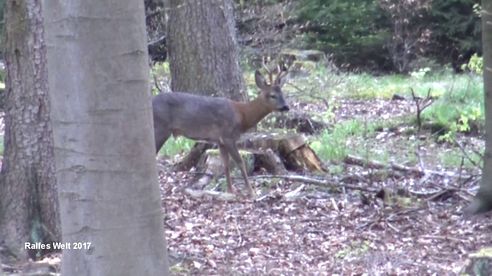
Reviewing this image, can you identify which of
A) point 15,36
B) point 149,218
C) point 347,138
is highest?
point 15,36

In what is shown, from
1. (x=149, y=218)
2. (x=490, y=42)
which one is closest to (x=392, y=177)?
(x=490, y=42)

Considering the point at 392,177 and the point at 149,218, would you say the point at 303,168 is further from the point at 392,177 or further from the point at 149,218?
the point at 149,218

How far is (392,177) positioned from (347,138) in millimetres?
3183

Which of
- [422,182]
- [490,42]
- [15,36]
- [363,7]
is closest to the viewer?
[15,36]

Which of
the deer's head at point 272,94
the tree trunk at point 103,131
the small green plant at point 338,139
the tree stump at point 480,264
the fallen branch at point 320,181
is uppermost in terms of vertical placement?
the tree trunk at point 103,131

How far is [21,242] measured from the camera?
267 inches

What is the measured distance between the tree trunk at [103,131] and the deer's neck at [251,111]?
7.01m

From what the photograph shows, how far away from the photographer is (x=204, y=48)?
12.4 metres

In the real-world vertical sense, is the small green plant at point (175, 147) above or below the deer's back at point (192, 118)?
below

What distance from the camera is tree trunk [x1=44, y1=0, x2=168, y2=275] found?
3.78 metres

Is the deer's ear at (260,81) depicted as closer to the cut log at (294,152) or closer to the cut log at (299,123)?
→ the cut log at (294,152)

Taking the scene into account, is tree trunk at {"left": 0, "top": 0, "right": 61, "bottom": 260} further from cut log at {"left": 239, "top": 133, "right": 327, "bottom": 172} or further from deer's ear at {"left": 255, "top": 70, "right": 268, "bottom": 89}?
deer's ear at {"left": 255, "top": 70, "right": 268, "bottom": 89}

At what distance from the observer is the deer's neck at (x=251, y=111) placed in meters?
11.0

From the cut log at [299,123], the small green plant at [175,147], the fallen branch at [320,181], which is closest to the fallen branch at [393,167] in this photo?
the fallen branch at [320,181]
